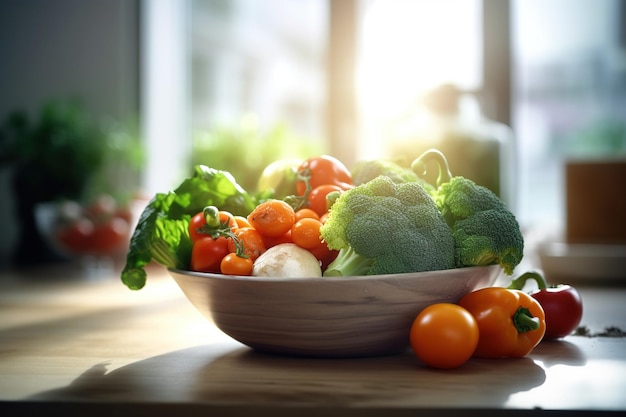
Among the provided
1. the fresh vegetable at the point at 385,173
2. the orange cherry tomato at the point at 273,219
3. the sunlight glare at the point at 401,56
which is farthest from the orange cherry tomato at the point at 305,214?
the sunlight glare at the point at 401,56

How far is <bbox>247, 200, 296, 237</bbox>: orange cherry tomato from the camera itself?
0.89 metres

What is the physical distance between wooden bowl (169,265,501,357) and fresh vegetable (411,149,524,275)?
25mm

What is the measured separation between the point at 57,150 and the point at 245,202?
4.87ft

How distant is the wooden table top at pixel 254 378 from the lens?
69 centimetres

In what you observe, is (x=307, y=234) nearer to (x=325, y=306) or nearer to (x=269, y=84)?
(x=325, y=306)

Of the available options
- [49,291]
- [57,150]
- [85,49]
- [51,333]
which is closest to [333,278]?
[51,333]

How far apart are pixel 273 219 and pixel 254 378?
0.20 metres

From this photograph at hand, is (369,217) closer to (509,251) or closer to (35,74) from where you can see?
(509,251)

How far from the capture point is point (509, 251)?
0.88m

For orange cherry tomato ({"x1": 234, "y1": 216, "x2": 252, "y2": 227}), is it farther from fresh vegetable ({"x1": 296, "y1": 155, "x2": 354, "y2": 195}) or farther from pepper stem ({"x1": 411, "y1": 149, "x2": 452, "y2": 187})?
pepper stem ({"x1": 411, "y1": 149, "x2": 452, "y2": 187})

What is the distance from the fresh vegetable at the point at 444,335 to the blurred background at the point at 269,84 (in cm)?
157

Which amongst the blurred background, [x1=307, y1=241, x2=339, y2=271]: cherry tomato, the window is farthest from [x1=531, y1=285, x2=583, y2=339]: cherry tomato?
the window

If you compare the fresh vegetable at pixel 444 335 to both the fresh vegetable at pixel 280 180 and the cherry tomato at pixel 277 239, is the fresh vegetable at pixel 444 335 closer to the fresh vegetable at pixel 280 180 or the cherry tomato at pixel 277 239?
the cherry tomato at pixel 277 239

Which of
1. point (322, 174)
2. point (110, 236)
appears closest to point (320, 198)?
point (322, 174)
